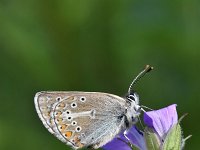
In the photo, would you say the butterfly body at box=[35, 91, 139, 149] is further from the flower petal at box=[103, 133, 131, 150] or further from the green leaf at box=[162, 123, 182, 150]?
the green leaf at box=[162, 123, 182, 150]

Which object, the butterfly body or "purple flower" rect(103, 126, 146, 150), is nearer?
"purple flower" rect(103, 126, 146, 150)

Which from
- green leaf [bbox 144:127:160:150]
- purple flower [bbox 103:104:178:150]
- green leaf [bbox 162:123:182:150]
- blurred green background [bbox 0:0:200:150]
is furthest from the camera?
blurred green background [bbox 0:0:200:150]

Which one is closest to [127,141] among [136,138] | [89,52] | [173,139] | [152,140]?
[136,138]

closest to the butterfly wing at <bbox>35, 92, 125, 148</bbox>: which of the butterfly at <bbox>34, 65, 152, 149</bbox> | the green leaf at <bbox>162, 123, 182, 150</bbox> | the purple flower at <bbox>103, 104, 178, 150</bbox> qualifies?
the butterfly at <bbox>34, 65, 152, 149</bbox>

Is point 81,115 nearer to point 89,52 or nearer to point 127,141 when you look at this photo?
point 127,141

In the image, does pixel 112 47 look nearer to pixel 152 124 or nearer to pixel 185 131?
pixel 185 131

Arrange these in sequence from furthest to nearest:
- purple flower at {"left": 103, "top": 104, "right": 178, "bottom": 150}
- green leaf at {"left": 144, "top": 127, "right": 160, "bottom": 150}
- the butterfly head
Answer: the butterfly head < purple flower at {"left": 103, "top": 104, "right": 178, "bottom": 150} < green leaf at {"left": 144, "top": 127, "right": 160, "bottom": 150}

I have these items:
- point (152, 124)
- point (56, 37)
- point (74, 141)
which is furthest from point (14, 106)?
point (152, 124)
